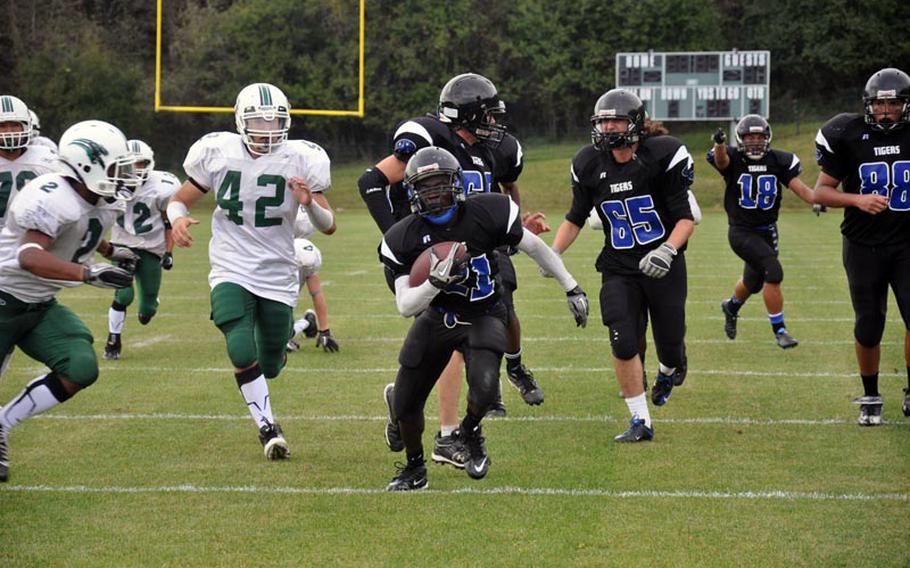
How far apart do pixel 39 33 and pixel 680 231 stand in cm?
3684

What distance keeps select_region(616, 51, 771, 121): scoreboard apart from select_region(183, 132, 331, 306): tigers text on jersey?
24584mm

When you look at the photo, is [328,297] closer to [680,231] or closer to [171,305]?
[171,305]

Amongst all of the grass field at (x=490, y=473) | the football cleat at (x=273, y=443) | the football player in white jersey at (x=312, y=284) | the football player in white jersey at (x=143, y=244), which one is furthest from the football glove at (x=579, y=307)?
the football player in white jersey at (x=143, y=244)

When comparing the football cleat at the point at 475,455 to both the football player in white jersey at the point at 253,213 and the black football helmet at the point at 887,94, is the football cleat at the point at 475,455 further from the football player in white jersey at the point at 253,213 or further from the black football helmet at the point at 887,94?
the black football helmet at the point at 887,94

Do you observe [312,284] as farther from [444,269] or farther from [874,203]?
[444,269]

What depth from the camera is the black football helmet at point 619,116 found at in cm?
603

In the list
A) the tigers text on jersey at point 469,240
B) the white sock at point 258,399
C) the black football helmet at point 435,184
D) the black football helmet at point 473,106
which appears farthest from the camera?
the black football helmet at point 473,106

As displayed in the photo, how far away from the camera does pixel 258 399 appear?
5836 millimetres

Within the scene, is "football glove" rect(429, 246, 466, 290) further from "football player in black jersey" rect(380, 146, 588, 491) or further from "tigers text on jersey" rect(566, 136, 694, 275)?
"tigers text on jersey" rect(566, 136, 694, 275)

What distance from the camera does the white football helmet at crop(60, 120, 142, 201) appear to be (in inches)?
210

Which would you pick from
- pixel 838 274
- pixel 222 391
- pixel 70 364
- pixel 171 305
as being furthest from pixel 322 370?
pixel 838 274

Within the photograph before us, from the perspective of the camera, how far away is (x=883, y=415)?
21.6 ft

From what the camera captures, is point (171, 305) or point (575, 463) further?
point (171, 305)

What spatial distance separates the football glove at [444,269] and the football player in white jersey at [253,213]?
123 centimetres
